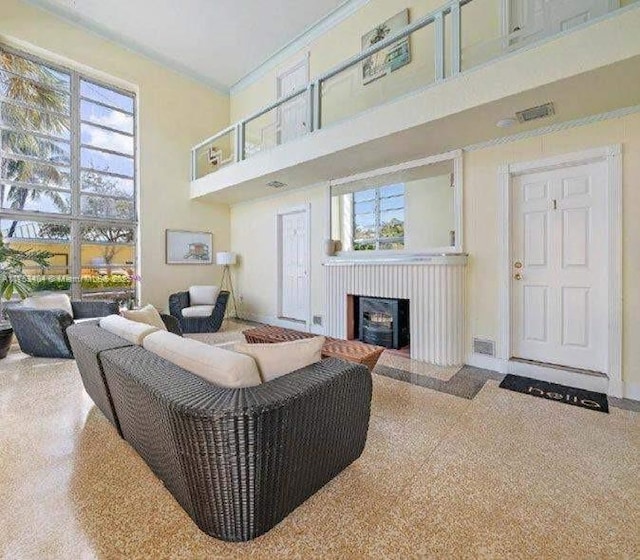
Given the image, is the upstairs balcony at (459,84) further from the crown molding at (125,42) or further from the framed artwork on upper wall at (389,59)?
the crown molding at (125,42)

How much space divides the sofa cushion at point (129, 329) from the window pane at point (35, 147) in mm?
4119

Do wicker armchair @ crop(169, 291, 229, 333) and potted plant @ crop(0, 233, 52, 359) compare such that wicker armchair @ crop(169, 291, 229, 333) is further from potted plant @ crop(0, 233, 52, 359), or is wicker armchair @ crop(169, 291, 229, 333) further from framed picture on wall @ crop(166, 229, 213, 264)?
potted plant @ crop(0, 233, 52, 359)

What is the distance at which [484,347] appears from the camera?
11.6 feet

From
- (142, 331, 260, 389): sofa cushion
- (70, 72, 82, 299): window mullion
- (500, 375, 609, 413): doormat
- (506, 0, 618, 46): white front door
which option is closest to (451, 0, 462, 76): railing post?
(506, 0, 618, 46): white front door

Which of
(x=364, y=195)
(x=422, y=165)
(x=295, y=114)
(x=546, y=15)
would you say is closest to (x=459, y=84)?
(x=546, y=15)

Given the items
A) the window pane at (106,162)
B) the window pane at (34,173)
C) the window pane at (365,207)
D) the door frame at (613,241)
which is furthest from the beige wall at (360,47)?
the window pane at (34,173)

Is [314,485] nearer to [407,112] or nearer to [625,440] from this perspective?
[625,440]

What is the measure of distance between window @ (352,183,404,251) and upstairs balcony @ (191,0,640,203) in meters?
0.38

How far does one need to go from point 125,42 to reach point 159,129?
1.38 m

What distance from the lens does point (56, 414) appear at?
7.82 feet

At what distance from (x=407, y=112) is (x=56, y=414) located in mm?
3978

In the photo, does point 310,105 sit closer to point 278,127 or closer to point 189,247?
point 278,127

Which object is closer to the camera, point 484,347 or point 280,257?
point 484,347

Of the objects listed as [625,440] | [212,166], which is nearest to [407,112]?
[625,440]
